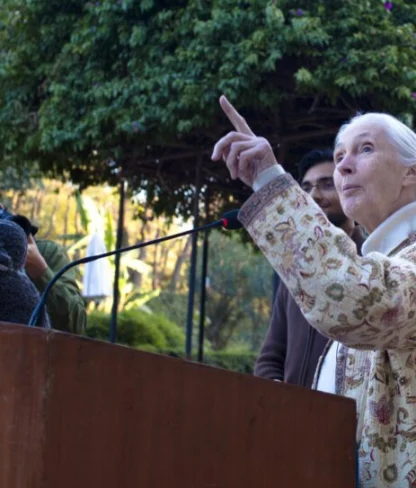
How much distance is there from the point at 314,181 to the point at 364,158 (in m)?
2.03

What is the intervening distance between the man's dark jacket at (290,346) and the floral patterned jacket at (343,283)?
1.61 metres

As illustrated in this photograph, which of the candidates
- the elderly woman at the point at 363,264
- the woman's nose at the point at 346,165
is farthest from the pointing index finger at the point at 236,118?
the woman's nose at the point at 346,165

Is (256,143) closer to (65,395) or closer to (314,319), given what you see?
(314,319)

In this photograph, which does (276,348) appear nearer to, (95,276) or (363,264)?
(363,264)

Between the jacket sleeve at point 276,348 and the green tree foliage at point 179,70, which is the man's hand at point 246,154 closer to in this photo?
the jacket sleeve at point 276,348

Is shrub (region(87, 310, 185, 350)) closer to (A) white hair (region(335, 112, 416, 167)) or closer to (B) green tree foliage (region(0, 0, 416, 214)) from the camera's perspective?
(B) green tree foliage (region(0, 0, 416, 214))

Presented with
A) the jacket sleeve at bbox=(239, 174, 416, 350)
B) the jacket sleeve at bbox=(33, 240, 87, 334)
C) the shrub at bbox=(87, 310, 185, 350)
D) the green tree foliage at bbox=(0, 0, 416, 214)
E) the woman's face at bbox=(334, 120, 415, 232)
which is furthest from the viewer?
the shrub at bbox=(87, 310, 185, 350)

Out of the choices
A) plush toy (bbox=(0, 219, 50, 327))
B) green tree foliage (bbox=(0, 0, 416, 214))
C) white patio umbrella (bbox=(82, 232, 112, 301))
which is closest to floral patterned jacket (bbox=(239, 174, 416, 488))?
plush toy (bbox=(0, 219, 50, 327))

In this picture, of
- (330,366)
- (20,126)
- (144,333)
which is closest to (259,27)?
(20,126)

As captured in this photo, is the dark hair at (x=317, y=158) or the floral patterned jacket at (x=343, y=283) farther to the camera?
the dark hair at (x=317, y=158)

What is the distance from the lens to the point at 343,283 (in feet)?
6.17

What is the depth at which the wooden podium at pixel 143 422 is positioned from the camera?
1511 mm

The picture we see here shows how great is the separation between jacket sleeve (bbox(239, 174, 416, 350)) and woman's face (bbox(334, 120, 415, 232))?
293 mm

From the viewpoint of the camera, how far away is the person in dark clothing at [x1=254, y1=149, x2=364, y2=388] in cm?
388
